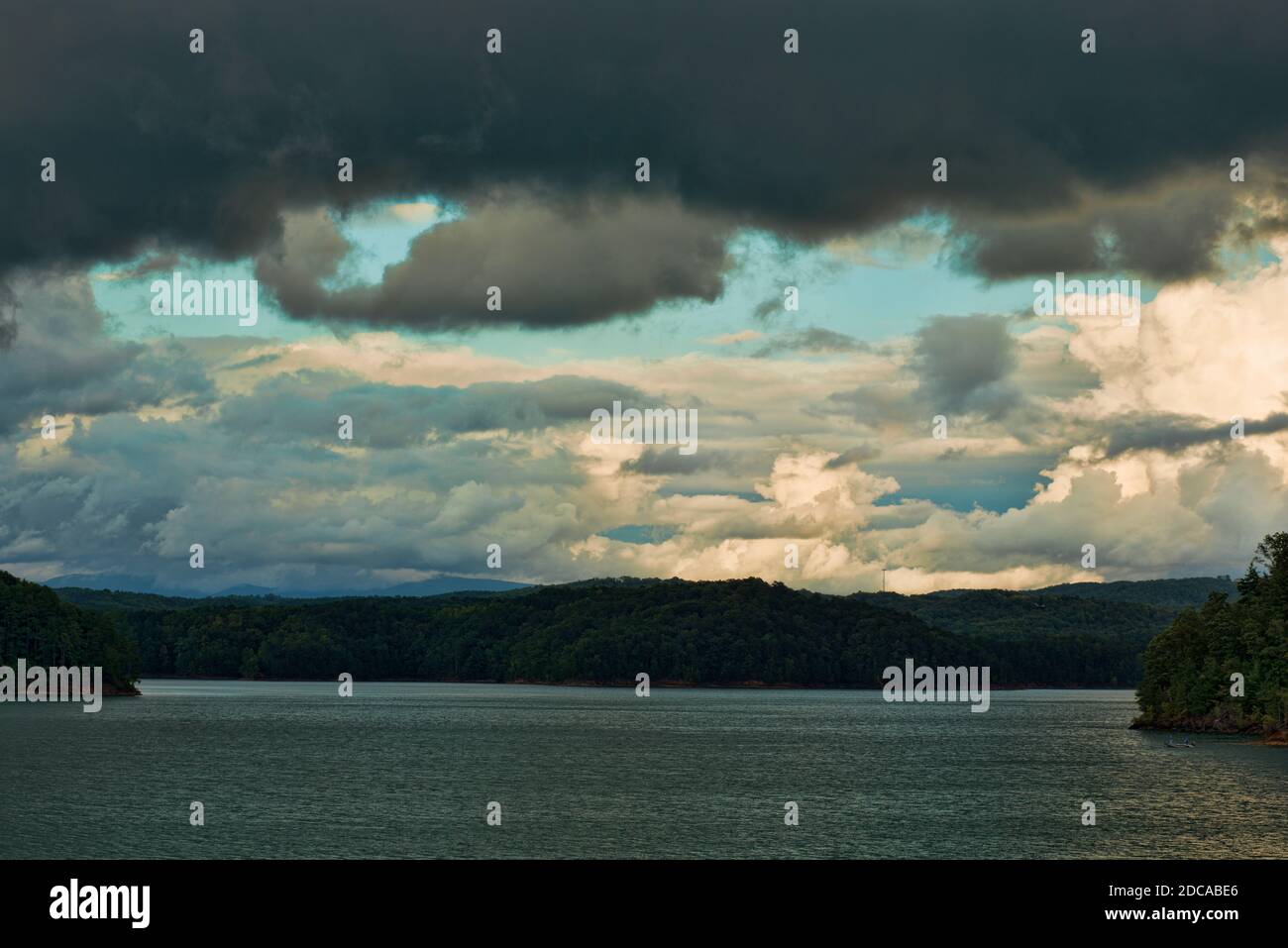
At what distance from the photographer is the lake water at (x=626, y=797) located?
79.6 m

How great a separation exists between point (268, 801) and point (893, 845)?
48.6 metres

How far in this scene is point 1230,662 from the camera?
15850 centimetres

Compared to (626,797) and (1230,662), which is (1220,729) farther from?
(626,797)

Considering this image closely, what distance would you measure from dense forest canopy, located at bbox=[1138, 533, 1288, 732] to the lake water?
5.84 m

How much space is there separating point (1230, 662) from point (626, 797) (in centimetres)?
9173

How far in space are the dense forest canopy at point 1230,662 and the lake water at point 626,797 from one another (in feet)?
19.1

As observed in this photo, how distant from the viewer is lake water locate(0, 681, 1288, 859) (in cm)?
7956

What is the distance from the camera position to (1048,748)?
164000 millimetres
